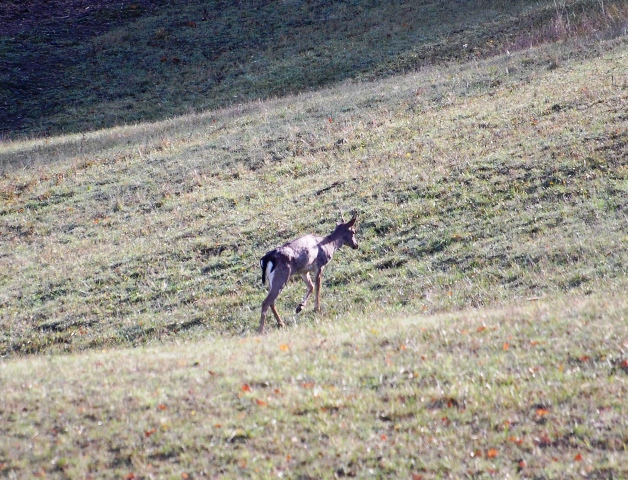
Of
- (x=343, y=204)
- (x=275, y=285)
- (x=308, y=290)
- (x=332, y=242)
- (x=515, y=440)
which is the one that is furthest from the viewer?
(x=343, y=204)

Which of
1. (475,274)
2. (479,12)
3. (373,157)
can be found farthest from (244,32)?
(475,274)

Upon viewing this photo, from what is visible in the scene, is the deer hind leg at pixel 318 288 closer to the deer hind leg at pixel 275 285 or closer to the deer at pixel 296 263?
the deer at pixel 296 263

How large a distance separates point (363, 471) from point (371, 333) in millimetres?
3427

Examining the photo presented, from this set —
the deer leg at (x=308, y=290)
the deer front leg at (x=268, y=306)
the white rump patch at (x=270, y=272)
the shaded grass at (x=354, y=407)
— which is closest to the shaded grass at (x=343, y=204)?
the deer leg at (x=308, y=290)

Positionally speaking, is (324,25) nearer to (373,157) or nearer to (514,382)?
(373,157)

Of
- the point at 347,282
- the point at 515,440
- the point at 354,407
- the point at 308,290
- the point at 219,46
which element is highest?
the point at 219,46

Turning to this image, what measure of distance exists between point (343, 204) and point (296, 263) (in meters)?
5.44

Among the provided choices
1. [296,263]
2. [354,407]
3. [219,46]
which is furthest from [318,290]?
[219,46]

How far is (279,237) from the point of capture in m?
17.4

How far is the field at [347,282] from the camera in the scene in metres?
7.27

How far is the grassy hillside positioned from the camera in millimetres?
34938

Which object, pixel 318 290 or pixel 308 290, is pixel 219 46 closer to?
pixel 308 290

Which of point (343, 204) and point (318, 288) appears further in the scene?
point (343, 204)

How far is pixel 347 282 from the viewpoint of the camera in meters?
14.9
